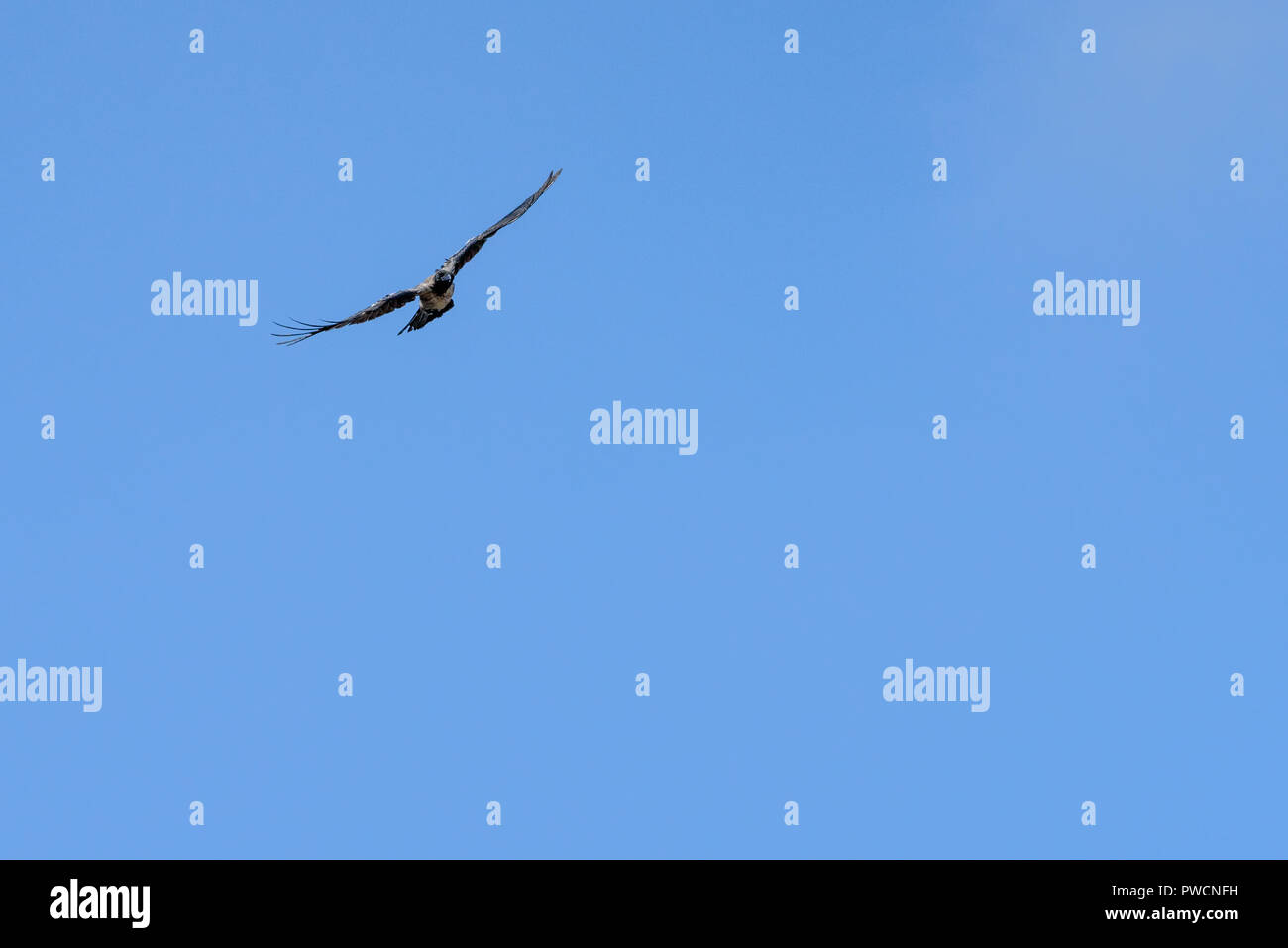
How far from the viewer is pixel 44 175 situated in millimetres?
56188

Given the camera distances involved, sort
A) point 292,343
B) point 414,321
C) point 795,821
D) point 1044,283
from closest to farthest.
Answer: point 292,343
point 414,321
point 795,821
point 1044,283

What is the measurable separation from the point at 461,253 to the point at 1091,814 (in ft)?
89.6

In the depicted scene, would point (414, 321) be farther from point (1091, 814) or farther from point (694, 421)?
point (1091, 814)

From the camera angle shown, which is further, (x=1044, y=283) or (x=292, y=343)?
(x=1044, y=283)
